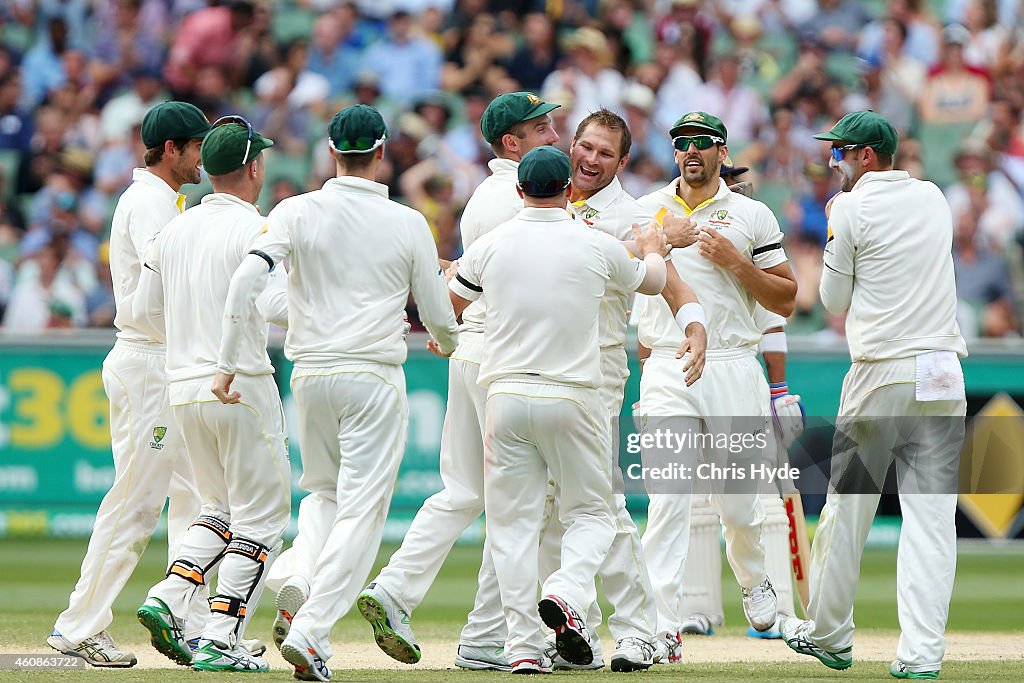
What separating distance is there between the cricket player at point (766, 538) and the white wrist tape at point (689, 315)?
1825mm

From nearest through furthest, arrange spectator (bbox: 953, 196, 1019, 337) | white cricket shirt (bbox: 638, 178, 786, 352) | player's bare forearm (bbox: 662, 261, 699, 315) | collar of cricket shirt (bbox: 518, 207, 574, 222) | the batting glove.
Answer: collar of cricket shirt (bbox: 518, 207, 574, 222)
player's bare forearm (bbox: 662, 261, 699, 315)
white cricket shirt (bbox: 638, 178, 786, 352)
the batting glove
spectator (bbox: 953, 196, 1019, 337)

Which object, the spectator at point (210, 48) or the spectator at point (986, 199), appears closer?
the spectator at point (986, 199)

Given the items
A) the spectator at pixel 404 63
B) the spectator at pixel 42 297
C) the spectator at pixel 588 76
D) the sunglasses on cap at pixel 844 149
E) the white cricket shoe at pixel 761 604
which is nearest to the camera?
the sunglasses on cap at pixel 844 149

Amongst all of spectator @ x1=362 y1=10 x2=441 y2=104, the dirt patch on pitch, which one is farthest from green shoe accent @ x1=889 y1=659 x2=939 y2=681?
spectator @ x1=362 y1=10 x2=441 y2=104

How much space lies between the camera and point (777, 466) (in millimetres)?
9789

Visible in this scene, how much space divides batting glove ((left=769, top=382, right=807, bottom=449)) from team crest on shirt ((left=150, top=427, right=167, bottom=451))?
12.9 feet

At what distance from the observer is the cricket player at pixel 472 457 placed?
7.77m

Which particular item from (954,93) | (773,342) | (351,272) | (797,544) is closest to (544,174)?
(351,272)

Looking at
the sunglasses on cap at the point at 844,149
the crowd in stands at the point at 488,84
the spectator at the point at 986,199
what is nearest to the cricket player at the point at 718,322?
the sunglasses on cap at the point at 844,149

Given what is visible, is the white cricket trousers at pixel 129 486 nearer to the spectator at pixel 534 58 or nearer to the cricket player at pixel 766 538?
the cricket player at pixel 766 538

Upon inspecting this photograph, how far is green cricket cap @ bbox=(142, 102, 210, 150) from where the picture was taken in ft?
26.9

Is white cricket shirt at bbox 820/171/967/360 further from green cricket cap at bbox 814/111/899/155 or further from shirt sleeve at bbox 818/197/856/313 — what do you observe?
green cricket cap at bbox 814/111/899/155

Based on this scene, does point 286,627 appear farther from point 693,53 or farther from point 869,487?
point 693,53

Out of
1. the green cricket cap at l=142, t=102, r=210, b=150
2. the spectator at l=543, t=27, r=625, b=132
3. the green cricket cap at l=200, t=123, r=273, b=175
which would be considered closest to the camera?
the green cricket cap at l=200, t=123, r=273, b=175
